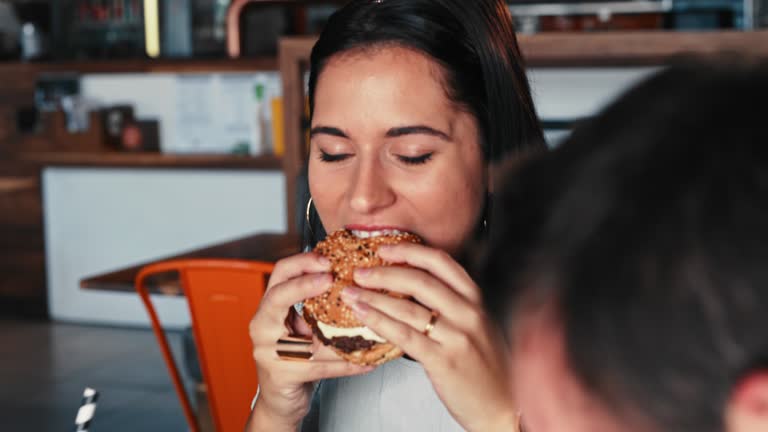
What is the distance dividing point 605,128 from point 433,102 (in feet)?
2.75

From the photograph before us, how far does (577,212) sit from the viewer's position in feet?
1.30

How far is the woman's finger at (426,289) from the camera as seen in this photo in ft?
3.53

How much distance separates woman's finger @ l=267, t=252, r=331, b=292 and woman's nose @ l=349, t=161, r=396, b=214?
0.31 feet

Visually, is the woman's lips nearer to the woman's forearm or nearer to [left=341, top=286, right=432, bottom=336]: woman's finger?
[left=341, top=286, right=432, bottom=336]: woman's finger

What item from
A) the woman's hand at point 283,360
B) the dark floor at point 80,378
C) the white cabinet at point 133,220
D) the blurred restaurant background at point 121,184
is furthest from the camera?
the white cabinet at point 133,220

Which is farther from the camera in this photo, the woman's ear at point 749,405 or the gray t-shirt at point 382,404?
the gray t-shirt at point 382,404

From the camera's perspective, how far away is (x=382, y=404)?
4.60 feet

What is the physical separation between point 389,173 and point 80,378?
13.0 ft

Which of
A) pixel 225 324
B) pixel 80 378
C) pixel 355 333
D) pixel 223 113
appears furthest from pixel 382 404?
pixel 223 113

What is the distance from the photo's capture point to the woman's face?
1.22 meters

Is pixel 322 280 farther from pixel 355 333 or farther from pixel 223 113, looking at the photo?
pixel 223 113

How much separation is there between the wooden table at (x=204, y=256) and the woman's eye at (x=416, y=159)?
157 cm

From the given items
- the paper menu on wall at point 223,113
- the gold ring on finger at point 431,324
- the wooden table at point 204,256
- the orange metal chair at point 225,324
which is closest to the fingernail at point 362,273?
the gold ring on finger at point 431,324

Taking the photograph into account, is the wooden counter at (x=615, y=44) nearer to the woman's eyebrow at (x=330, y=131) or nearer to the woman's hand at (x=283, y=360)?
the woman's eyebrow at (x=330, y=131)
